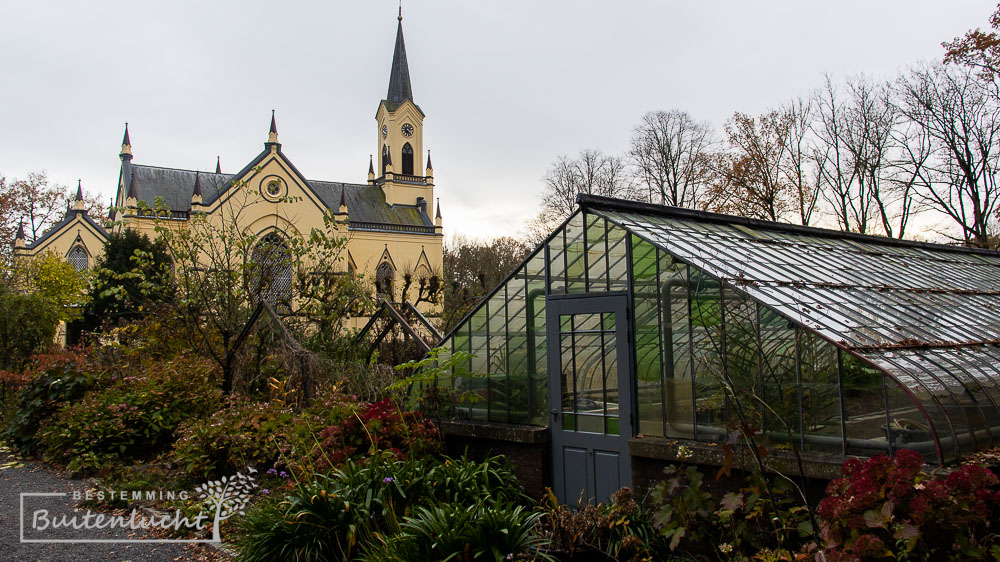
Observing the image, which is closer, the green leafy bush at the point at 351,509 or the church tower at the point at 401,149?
the green leafy bush at the point at 351,509

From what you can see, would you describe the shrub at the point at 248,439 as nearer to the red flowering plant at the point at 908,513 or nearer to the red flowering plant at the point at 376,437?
the red flowering plant at the point at 376,437

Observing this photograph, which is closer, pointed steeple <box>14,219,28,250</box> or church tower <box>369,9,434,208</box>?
pointed steeple <box>14,219,28,250</box>

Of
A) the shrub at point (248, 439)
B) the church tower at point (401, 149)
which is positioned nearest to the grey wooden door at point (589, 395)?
the shrub at point (248, 439)

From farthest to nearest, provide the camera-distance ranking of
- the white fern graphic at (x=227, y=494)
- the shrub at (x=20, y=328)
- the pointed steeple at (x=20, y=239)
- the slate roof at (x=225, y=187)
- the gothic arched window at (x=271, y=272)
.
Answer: the slate roof at (x=225, y=187) < the pointed steeple at (x=20, y=239) < the shrub at (x=20, y=328) < the gothic arched window at (x=271, y=272) < the white fern graphic at (x=227, y=494)

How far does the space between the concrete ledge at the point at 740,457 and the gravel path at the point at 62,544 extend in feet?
14.9

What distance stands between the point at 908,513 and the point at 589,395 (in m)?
3.99

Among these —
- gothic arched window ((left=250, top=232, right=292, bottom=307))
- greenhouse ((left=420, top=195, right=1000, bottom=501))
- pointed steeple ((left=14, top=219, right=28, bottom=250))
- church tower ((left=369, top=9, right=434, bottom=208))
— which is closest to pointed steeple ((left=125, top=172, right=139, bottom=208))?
pointed steeple ((left=14, top=219, right=28, bottom=250))

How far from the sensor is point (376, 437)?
8.49 m

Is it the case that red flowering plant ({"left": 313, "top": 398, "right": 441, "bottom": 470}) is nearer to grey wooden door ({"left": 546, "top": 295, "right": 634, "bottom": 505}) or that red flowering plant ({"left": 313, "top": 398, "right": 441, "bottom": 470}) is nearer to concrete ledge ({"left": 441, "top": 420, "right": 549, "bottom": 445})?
concrete ledge ({"left": 441, "top": 420, "right": 549, "bottom": 445})

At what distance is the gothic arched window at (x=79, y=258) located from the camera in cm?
3891

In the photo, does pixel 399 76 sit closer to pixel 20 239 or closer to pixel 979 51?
pixel 20 239

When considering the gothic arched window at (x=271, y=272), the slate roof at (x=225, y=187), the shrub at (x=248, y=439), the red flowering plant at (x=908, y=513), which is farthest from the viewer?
the slate roof at (x=225, y=187)

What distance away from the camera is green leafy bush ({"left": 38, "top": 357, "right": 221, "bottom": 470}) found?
10992 millimetres

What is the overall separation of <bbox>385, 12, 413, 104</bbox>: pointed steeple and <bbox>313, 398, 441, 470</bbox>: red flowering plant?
151 feet
